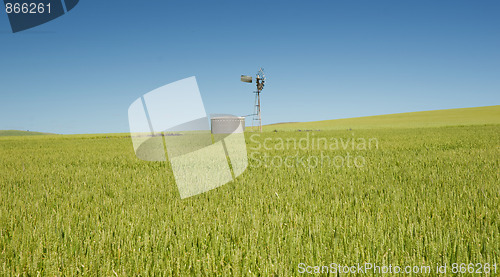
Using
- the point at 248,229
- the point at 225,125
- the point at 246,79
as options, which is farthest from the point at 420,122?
the point at 248,229

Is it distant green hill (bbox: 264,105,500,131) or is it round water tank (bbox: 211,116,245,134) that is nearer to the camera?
round water tank (bbox: 211,116,245,134)

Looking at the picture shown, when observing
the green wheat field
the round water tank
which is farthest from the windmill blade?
the green wheat field

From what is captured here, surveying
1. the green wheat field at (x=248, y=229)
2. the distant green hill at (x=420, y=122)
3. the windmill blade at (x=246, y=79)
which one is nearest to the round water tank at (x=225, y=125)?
the windmill blade at (x=246, y=79)

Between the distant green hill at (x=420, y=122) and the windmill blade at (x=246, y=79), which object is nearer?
the windmill blade at (x=246, y=79)

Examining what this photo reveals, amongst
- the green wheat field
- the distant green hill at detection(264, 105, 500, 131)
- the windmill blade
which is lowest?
the green wheat field

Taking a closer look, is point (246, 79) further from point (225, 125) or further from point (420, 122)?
point (420, 122)

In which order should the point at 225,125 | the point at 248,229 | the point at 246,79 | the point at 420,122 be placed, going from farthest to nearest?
the point at 420,122
the point at 246,79
the point at 225,125
the point at 248,229

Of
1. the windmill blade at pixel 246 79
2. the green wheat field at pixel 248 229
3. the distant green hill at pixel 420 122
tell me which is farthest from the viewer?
the distant green hill at pixel 420 122

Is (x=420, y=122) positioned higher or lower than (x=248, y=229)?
higher

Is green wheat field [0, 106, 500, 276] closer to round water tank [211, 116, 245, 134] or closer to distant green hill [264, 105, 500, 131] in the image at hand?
round water tank [211, 116, 245, 134]

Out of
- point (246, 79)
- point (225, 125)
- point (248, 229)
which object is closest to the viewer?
point (248, 229)

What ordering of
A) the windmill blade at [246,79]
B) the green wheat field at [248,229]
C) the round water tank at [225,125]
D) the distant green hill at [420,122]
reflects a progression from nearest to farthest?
the green wheat field at [248,229] < the round water tank at [225,125] < the windmill blade at [246,79] < the distant green hill at [420,122]

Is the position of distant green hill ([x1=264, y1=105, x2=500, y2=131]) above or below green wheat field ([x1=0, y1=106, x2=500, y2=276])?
above

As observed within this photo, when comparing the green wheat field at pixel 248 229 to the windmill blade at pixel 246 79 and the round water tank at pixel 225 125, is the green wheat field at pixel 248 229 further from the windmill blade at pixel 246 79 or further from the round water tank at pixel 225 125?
the windmill blade at pixel 246 79
